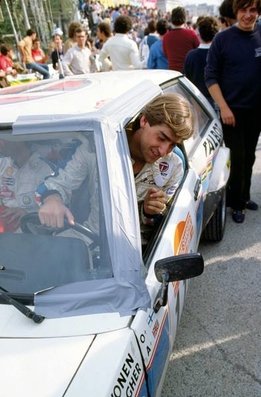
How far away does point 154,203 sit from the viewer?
5.89 ft

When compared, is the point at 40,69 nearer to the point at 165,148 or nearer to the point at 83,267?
the point at 165,148

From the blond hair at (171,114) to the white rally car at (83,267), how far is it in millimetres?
86

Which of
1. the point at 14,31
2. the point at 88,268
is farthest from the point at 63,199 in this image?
the point at 14,31

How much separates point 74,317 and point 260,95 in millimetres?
2552

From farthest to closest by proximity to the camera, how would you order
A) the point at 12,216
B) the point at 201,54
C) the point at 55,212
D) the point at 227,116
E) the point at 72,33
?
the point at 72,33, the point at 201,54, the point at 227,116, the point at 12,216, the point at 55,212

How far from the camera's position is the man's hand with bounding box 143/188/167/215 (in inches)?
70.8

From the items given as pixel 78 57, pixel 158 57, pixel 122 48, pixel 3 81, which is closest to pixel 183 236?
pixel 122 48

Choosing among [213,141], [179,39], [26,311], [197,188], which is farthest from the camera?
[179,39]

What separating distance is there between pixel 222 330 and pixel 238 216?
1.43 m

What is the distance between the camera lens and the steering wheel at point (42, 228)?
1410 mm

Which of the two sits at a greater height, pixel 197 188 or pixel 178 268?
pixel 178 268

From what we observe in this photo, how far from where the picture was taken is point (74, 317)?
1.25 m

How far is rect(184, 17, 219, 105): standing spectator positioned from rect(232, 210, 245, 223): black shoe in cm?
134

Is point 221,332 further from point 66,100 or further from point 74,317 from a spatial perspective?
point 66,100
